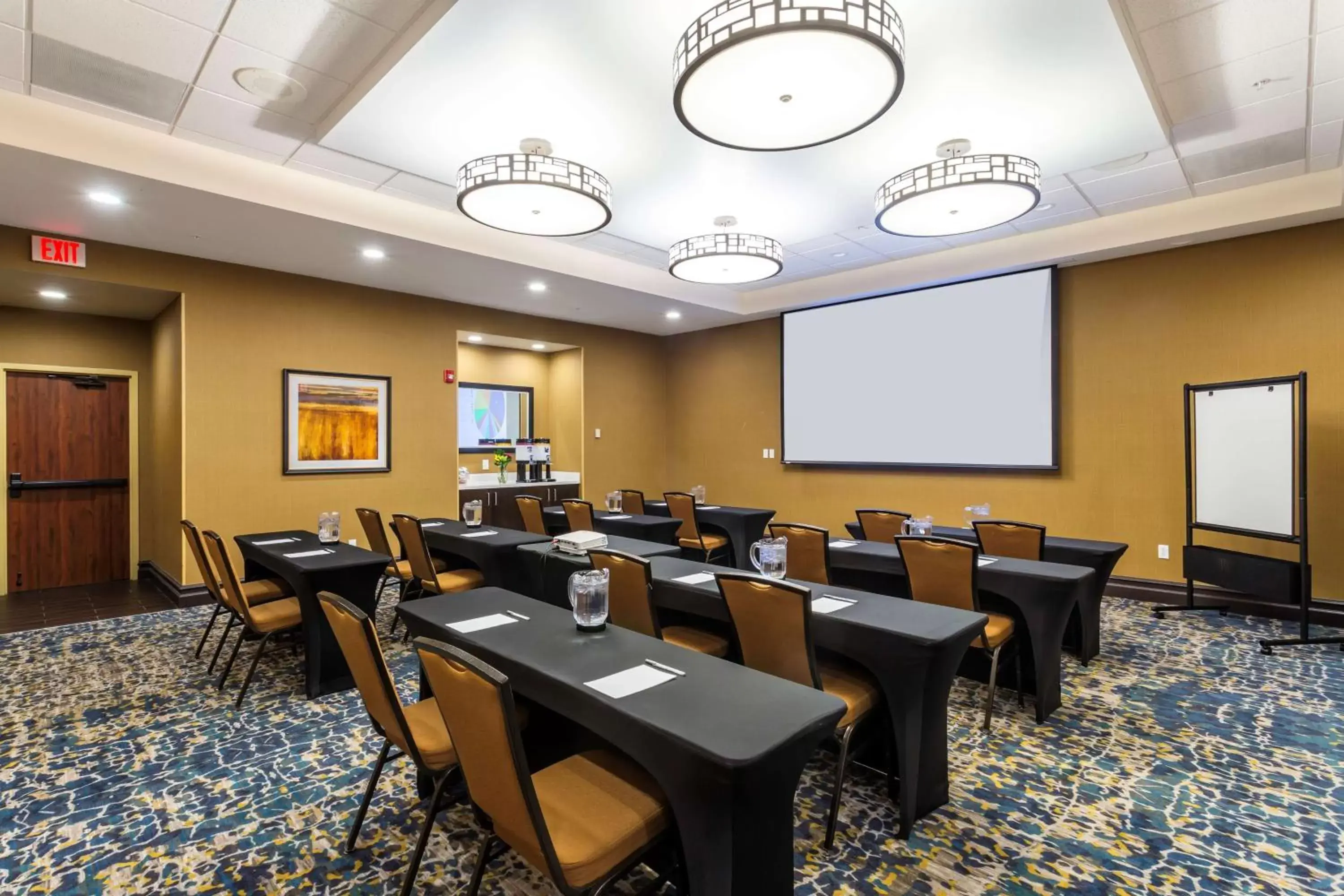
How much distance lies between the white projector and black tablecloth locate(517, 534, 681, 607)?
0.03 meters

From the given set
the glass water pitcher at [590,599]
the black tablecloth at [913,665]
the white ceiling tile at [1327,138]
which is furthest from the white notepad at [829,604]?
the white ceiling tile at [1327,138]

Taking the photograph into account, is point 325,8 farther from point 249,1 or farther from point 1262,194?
point 1262,194

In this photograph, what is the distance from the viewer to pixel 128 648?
173 inches

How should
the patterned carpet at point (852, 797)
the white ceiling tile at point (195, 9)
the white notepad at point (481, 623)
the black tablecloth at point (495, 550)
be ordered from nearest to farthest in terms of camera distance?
the patterned carpet at point (852, 797) → the white notepad at point (481, 623) → the white ceiling tile at point (195, 9) → the black tablecloth at point (495, 550)

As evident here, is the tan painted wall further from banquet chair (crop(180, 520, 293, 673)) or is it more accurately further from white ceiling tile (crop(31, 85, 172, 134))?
white ceiling tile (crop(31, 85, 172, 134))

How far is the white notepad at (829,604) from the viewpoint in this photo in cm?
252

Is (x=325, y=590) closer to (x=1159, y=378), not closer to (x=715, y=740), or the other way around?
(x=715, y=740)

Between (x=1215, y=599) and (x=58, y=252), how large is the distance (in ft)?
31.0

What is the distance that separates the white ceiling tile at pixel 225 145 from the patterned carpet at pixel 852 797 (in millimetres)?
3245

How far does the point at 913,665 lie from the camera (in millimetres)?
2207

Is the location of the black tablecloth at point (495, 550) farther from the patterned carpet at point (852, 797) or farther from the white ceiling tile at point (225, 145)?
the white ceiling tile at point (225, 145)

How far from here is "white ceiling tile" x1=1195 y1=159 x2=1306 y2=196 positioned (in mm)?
4434

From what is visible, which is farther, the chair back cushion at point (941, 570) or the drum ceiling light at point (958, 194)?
the drum ceiling light at point (958, 194)

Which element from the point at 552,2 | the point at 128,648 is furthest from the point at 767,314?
the point at 128,648
